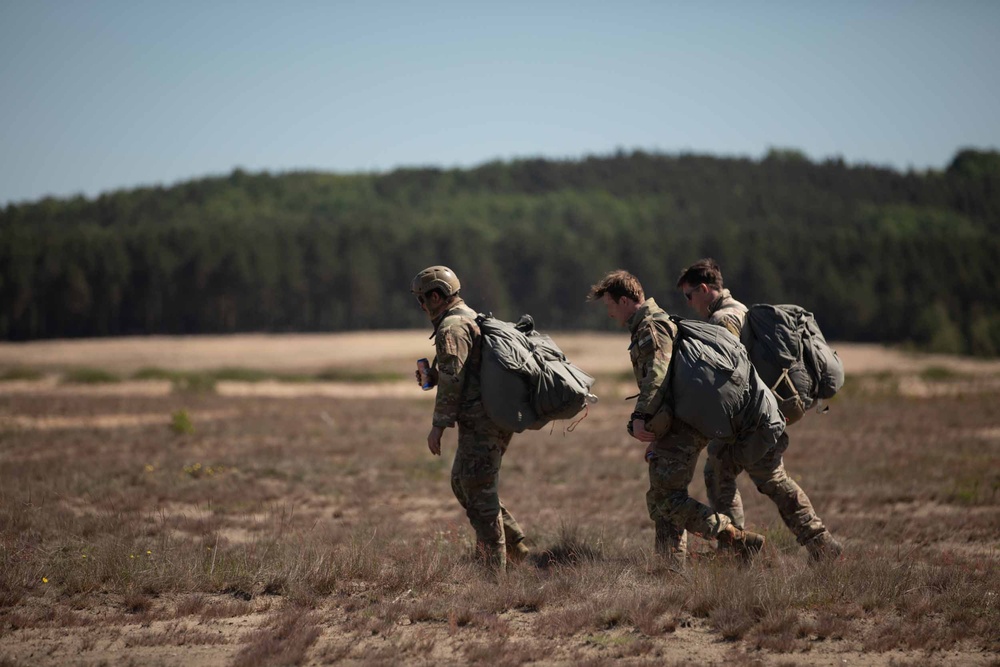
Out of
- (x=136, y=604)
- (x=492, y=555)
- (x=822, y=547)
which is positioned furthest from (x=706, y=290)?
(x=136, y=604)

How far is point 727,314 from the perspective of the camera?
7.14 m

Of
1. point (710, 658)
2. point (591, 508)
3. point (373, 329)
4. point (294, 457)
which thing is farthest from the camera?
point (373, 329)

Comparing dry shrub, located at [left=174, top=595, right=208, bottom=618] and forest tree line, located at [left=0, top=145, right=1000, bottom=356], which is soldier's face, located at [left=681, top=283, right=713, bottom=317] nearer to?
dry shrub, located at [left=174, top=595, right=208, bottom=618]

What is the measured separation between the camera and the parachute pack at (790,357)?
7.10m

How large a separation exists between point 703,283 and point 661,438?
1537mm

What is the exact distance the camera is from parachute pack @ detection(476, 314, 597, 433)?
653 cm

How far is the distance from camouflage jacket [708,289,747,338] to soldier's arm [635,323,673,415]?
0.81 metres

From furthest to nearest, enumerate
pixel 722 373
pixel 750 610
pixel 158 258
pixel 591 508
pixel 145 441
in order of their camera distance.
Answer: pixel 158 258, pixel 145 441, pixel 591 508, pixel 722 373, pixel 750 610

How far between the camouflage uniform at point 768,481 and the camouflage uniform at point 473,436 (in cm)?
180

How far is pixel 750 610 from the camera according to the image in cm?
573

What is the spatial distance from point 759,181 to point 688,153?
77.5 feet

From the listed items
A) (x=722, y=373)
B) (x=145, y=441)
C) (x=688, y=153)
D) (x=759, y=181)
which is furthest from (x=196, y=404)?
(x=688, y=153)

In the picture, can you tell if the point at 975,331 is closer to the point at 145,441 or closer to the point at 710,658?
the point at 145,441

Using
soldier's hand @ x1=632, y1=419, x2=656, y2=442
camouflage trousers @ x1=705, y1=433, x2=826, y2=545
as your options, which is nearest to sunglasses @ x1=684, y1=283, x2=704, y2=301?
camouflage trousers @ x1=705, y1=433, x2=826, y2=545
